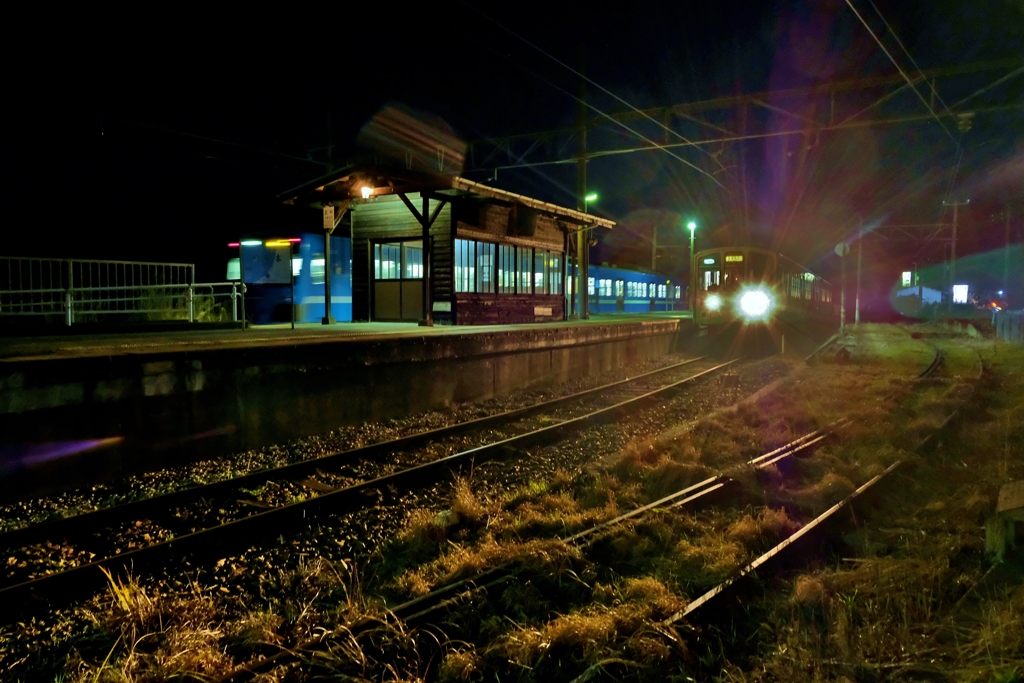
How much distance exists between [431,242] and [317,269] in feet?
12.6

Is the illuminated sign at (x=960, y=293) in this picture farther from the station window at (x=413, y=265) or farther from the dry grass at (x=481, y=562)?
the dry grass at (x=481, y=562)

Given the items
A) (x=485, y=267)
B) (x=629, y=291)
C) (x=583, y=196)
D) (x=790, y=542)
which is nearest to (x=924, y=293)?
(x=629, y=291)

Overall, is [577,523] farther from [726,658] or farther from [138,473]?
[138,473]

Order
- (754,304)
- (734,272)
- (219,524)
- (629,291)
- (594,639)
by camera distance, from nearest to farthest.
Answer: (594,639) → (219,524) → (754,304) → (734,272) → (629,291)

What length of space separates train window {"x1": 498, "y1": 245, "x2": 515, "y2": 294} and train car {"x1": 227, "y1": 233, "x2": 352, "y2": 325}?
3943mm

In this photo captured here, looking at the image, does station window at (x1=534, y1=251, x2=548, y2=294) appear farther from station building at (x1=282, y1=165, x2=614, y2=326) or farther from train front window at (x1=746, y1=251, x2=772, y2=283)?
train front window at (x1=746, y1=251, x2=772, y2=283)

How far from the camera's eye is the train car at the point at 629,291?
3319 centimetres

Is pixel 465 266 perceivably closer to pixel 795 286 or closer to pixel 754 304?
pixel 754 304

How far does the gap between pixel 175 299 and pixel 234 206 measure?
57.8 ft

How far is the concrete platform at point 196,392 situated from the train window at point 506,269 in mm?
5002

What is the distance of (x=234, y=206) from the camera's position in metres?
30.2

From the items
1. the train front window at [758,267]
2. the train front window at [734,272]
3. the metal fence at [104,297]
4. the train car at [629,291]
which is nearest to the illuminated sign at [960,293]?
the train car at [629,291]

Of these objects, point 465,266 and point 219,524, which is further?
point 465,266

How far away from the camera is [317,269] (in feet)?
56.4
